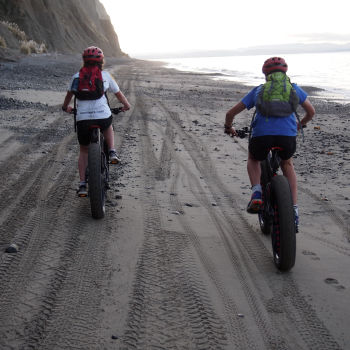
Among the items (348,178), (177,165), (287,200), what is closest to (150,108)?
(177,165)

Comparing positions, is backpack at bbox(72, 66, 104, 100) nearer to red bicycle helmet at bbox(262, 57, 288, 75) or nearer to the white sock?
red bicycle helmet at bbox(262, 57, 288, 75)

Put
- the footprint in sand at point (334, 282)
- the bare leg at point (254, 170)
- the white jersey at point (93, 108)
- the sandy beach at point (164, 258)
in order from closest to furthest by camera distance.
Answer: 1. the sandy beach at point (164, 258)
2. the footprint in sand at point (334, 282)
3. the bare leg at point (254, 170)
4. the white jersey at point (93, 108)

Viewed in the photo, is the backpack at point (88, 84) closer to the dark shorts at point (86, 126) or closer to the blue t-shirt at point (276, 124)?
the dark shorts at point (86, 126)

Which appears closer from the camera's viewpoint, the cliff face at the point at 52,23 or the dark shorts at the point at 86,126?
the dark shorts at the point at 86,126

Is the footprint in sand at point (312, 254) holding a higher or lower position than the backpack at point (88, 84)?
lower

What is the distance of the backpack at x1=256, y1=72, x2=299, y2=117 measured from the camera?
4148 millimetres

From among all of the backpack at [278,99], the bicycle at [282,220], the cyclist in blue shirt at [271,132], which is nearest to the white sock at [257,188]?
the cyclist in blue shirt at [271,132]

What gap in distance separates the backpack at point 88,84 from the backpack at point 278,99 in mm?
1922

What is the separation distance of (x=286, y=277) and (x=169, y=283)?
1.06 m

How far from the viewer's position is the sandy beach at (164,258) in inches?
120

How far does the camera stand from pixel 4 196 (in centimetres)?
560

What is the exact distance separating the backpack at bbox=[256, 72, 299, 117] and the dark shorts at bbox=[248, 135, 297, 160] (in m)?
0.23

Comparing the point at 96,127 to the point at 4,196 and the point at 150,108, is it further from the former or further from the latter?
the point at 150,108

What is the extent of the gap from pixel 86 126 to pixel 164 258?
1.91m
